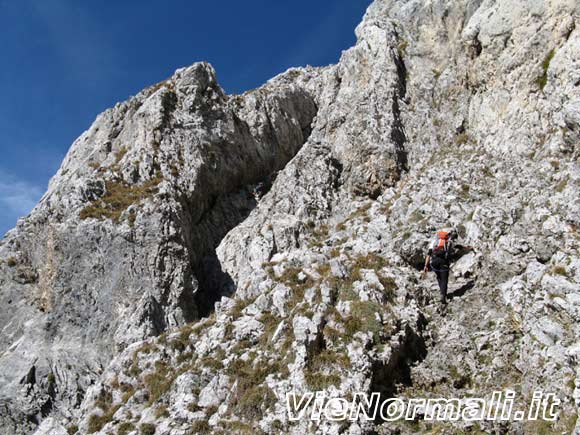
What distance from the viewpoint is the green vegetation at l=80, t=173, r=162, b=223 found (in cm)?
2841

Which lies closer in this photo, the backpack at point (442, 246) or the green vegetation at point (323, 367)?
the green vegetation at point (323, 367)

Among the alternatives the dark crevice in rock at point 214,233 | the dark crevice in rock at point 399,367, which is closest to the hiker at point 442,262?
the dark crevice in rock at point 399,367

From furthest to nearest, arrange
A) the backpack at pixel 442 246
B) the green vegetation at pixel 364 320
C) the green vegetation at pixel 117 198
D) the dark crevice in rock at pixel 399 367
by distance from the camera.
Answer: the green vegetation at pixel 117 198
the backpack at pixel 442 246
the green vegetation at pixel 364 320
the dark crevice in rock at pixel 399 367

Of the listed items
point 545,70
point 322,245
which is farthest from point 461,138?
point 322,245

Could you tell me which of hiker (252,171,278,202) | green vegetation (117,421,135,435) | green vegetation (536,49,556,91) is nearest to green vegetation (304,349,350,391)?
green vegetation (117,421,135,435)

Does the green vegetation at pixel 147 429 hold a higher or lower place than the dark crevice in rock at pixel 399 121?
lower

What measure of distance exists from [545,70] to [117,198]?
26.1 metres

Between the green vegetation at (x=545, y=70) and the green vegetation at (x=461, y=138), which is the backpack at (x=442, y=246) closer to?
the green vegetation at (x=461, y=138)

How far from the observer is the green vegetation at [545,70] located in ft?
76.2

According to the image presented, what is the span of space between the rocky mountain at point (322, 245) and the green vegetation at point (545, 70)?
111mm

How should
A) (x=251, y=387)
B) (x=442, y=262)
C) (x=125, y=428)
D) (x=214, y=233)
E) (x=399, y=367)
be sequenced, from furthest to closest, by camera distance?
(x=214, y=233), (x=442, y=262), (x=125, y=428), (x=399, y=367), (x=251, y=387)

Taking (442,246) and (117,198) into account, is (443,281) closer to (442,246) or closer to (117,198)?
(442,246)

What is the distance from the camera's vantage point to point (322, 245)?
78.7 ft

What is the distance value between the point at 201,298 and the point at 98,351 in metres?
6.43
